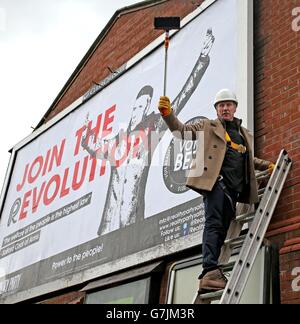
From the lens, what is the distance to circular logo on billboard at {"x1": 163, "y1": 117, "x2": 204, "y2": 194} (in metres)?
6.65

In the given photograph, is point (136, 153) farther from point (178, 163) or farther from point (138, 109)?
point (178, 163)

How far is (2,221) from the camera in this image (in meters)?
11.1

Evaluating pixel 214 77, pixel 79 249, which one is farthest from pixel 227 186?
pixel 79 249

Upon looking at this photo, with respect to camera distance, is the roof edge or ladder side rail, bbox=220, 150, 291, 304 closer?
ladder side rail, bbox=220, 150, 291, 304

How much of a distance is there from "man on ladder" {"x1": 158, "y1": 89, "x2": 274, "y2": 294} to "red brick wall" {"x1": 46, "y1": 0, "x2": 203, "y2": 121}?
3.35 meters

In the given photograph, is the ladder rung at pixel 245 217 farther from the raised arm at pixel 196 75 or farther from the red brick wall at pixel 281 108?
the raised arm at pixel 196 75

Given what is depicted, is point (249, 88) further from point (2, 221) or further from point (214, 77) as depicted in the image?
point (2, 221)

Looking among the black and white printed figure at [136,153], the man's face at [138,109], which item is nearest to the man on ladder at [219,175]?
the black and white printed figure at [136,153]

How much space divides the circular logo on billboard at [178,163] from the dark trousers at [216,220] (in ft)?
5.77

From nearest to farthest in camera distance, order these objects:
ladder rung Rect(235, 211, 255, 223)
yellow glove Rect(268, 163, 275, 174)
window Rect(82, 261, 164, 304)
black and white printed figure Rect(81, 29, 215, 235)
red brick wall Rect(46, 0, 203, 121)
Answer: ladder rung Rect(235, 211, 255, 223) → yellow glove Rect(268, 163, 275, 174) → window Rect(82, 261, 164, 304) → black and white printed figure Rect(81, 29, 215, 235) → red brick wall Rect(46, 0, 203, 121)

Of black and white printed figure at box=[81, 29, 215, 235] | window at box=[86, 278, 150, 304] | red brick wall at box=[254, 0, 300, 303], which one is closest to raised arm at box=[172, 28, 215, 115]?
black and white printed figure at box=[81, 29, 215, 235]

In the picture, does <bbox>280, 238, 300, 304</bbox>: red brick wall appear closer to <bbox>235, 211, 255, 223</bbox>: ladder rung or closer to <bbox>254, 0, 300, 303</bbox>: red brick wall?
<bbox>254, 0, 300, 303</bbox>: red brick wall

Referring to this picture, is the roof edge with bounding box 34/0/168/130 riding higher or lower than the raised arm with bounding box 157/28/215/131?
higher

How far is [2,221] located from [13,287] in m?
1.94
